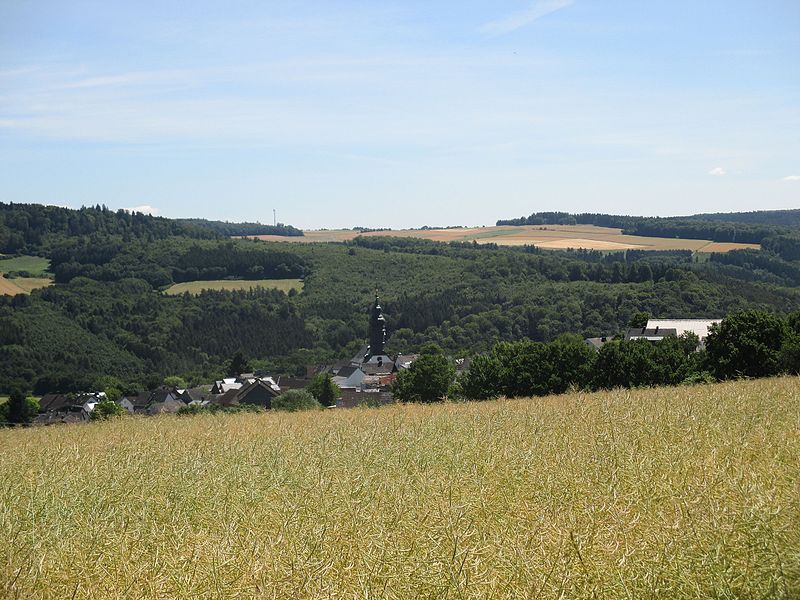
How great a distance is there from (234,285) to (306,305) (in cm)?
2253

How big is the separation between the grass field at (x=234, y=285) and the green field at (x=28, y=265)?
1087 inches

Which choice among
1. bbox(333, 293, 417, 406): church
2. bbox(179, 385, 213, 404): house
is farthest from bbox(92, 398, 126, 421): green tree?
bbox(179, 385, 213, 404): house

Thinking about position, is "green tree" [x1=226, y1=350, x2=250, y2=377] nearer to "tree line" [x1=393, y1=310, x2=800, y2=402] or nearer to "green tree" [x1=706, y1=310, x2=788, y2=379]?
"tree line" [x1=393, y1=310, x2=800, y2=402]

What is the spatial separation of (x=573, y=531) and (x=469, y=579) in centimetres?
80

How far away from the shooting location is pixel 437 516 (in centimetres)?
483

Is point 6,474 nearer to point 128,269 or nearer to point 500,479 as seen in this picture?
point 500,479

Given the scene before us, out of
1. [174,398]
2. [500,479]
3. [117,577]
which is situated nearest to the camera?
[117,577]

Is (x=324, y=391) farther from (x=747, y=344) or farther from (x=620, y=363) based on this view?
(x=747, y=344)

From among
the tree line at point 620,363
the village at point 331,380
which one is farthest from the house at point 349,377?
the tree line at point 620,363

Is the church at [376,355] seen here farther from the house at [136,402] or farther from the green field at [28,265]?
the green field at [28,265]

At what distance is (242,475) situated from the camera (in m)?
6.66

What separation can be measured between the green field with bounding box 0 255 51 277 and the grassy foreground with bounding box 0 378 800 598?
17875cm

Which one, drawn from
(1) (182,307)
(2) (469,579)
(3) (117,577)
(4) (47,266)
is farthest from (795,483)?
(4) (47,266)

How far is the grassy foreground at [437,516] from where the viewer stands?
3828 millimetres
